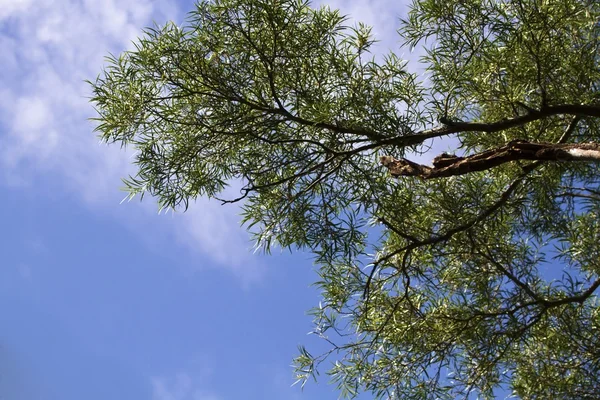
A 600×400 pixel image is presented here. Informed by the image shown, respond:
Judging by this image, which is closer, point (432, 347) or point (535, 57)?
point (535, 57)

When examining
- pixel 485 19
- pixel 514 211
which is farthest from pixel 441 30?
pixel 514 211

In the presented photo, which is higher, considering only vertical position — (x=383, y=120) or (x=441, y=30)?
(x=441, y=30)

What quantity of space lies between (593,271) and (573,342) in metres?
0.57

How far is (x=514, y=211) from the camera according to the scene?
439 cm

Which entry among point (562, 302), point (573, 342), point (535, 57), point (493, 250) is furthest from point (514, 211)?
point (535, 57)

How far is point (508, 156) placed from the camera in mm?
2889

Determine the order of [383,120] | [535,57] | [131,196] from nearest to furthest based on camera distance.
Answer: [535,57] < [383,120] < [131,196]

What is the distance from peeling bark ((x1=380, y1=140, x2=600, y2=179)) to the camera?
274 centimetres

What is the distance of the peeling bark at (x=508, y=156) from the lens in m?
2.74

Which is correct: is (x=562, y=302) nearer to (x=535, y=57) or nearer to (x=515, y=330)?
(x=515, y=330)

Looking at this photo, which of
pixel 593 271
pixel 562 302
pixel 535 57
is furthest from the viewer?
pixel 593 271

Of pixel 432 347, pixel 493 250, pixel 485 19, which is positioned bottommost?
pixel 432 347

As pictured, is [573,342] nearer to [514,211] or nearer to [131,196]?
[514,211]

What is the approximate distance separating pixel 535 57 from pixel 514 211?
4.28ft
